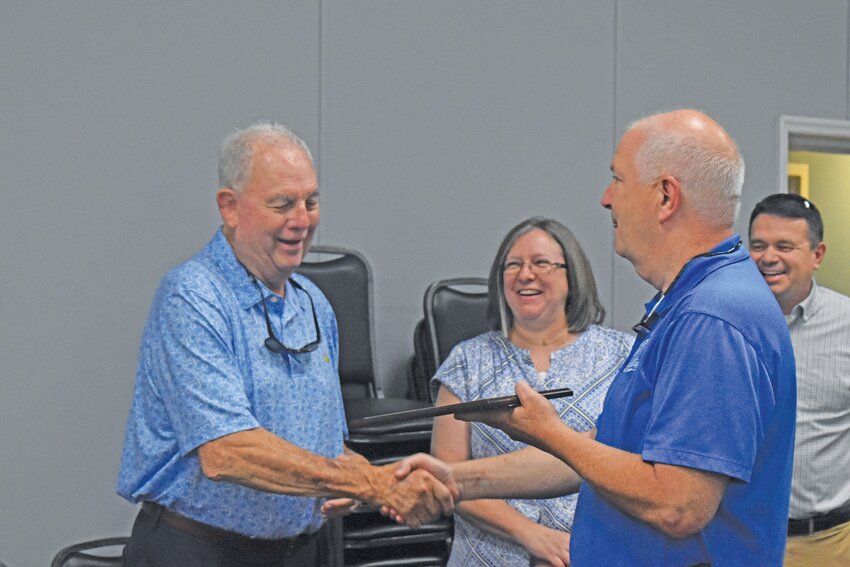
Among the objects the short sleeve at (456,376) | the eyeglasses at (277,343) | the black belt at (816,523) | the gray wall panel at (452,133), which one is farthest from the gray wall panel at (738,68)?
the eyeglasses at (277,343)

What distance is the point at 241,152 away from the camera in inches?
92.0

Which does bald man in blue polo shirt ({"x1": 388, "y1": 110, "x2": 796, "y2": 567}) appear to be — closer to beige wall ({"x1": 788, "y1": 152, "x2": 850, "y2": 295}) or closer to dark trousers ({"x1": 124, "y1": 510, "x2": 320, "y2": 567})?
dark trousers ({"x1": 124, "y1": 510, "x2": 320, "y2": 567})

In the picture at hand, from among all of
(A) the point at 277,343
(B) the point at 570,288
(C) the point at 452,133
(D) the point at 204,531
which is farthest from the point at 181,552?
(C) the point at 452,133

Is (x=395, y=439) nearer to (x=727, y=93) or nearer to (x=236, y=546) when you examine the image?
(x=236, y=546)

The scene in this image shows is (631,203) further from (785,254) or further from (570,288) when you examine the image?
(785,254)

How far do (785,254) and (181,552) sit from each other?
2.00 m

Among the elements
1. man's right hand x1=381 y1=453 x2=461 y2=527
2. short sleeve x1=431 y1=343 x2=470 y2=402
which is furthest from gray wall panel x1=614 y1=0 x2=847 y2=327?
man's right hand x1=381 y1=453 x2=461 y2=527

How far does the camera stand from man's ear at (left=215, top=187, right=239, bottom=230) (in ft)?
7.68

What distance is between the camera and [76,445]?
11.7ft

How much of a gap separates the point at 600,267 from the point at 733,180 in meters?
2.92

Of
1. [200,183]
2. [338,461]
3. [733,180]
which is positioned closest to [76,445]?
[200,183]

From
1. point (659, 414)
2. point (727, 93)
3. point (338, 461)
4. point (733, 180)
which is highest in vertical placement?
point (727, 93)

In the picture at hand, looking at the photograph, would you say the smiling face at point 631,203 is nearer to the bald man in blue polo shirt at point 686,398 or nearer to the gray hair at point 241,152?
the bald man in blue polo shirt at point 686,398

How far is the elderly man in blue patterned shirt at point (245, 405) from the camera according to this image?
210 centimetres
